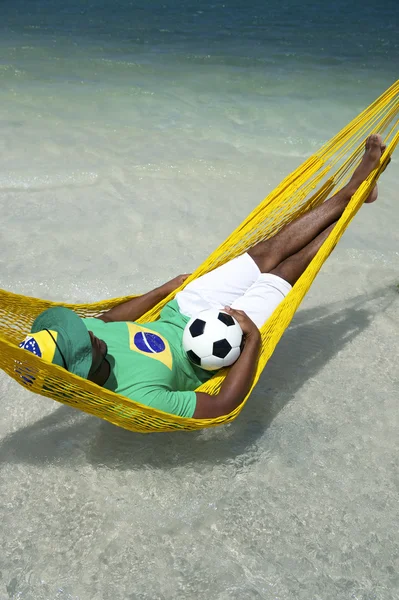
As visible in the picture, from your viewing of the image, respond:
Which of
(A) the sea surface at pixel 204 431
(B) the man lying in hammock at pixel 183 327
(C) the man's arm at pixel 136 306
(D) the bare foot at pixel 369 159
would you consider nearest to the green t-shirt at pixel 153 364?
(B) the man lying in hammock at pixel 183 327

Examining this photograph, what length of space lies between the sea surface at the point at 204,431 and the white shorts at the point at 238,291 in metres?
0.38

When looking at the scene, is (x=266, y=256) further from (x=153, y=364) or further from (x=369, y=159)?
(x=153, y=364)

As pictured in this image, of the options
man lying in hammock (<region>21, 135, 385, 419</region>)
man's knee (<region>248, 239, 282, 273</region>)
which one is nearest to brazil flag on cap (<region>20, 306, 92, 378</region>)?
man lying in hammock (<region>21, 135, 385, 419</region>)

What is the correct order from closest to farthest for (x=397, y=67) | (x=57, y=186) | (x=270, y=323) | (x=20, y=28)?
(x=270, y=323) → (x=57, y=186) → (x=397, y=67) → (x=20, y=28)

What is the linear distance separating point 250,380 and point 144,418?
0.41m

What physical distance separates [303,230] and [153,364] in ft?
3.04

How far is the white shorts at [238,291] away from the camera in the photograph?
2539 millimetres

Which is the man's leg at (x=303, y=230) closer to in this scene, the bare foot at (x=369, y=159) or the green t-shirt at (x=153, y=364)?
the bare foot at (x=369, y=159)

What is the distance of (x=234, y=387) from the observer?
7.15ft

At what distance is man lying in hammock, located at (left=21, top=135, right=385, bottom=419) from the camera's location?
2059 millimetres

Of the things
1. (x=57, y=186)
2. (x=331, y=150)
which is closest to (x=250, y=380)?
(x=331, y=150)

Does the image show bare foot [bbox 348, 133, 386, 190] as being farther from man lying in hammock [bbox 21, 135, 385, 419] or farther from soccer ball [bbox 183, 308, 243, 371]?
soccer ball [bbox 183, 308, 243, 371]

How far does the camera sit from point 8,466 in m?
2.27

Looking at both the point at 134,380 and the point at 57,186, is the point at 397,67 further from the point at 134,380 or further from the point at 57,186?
the point at 134,380
